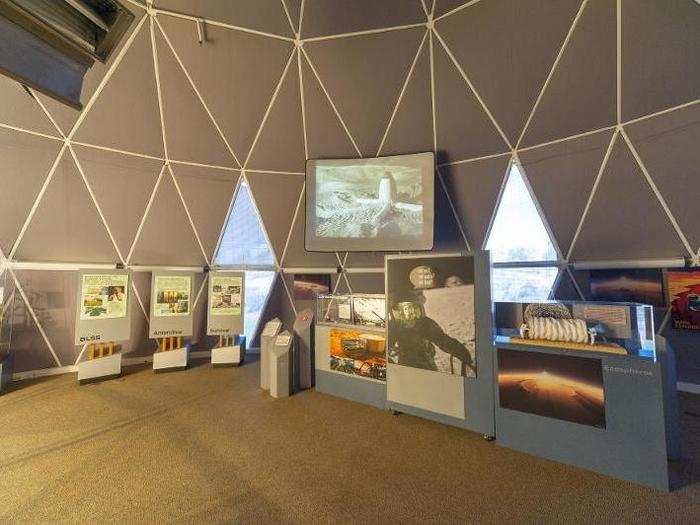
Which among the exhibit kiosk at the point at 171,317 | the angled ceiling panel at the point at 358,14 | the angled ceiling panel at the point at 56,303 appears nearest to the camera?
the angled ceiling panel at the point at 358,14

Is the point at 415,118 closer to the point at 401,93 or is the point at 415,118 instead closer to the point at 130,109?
the point at 401,93

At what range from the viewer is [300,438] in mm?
3678

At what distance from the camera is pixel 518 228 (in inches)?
257

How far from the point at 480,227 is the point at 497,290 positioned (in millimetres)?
1417

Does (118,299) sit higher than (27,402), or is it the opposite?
(118,299)

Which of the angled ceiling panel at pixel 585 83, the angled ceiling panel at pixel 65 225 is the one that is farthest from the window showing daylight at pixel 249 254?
the angled ceiling panel at pixel 585 83

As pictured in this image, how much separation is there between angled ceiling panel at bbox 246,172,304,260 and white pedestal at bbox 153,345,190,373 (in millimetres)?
3168

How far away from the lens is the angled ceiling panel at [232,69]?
5.68 m

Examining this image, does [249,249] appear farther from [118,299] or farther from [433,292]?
[433,292]

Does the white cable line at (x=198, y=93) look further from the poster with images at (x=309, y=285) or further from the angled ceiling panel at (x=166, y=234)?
the poster with images at (x=309, y=285)

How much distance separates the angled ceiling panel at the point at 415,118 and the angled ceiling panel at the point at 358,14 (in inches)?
24.5

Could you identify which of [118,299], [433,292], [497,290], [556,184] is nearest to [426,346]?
[433,292]

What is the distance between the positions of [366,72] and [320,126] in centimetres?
144

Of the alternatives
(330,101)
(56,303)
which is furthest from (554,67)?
(56,303)
